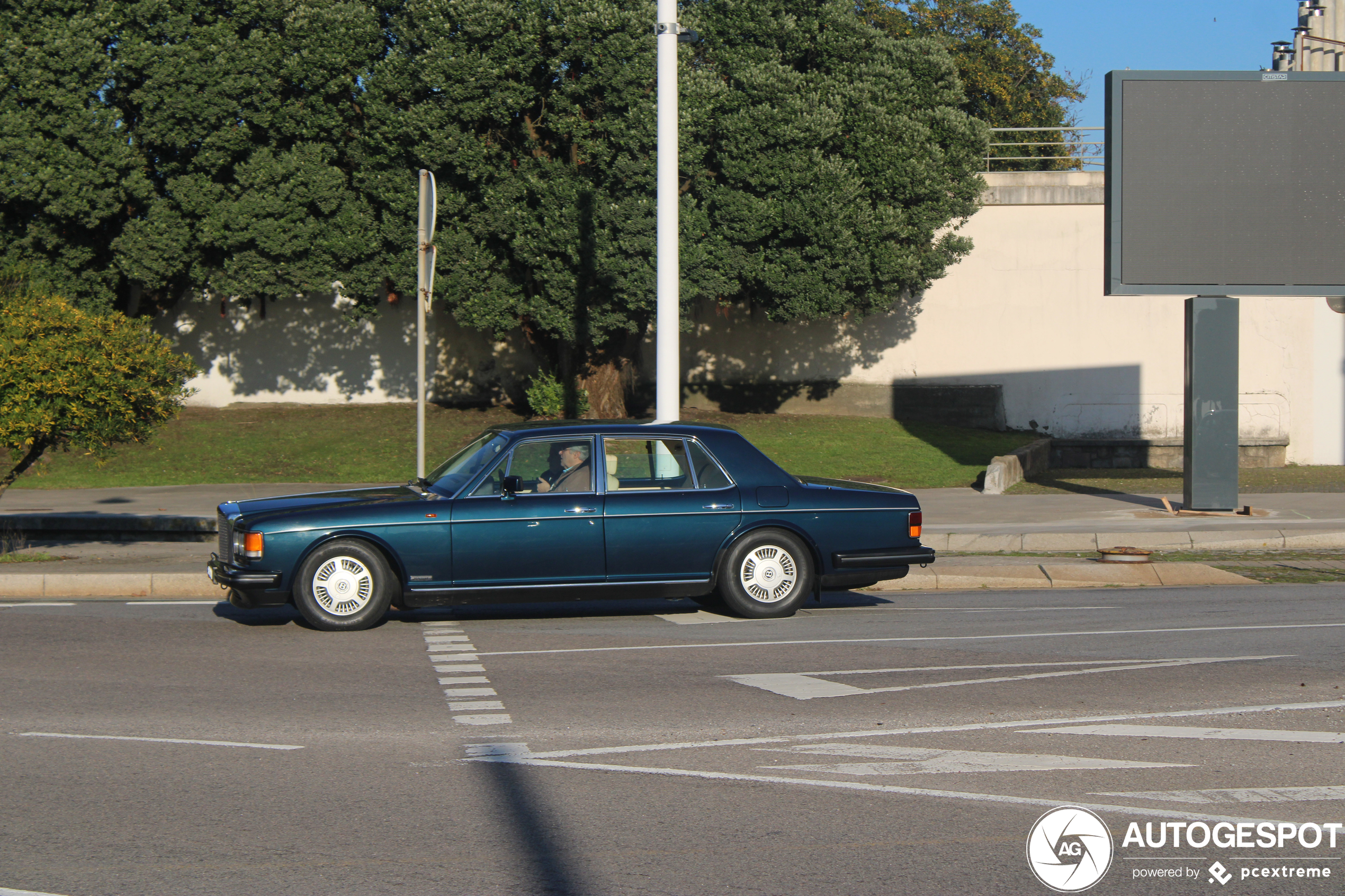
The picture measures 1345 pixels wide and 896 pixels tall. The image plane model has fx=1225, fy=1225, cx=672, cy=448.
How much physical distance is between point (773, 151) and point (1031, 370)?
29.1 ft

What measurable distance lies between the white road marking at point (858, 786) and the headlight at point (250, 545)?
3887 mm

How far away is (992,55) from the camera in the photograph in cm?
4938

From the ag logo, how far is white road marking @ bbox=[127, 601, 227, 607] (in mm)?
7842

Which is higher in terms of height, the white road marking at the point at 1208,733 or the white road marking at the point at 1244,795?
the white road marking at the point at 1208,733

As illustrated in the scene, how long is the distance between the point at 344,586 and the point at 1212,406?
12848mm

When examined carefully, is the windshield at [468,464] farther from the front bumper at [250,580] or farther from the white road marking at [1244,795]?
the white road marking at [1244,795]

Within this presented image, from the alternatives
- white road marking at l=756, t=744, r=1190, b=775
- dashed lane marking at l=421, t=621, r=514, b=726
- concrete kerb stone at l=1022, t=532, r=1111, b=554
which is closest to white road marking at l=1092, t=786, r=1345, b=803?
white road marking at l=756, t=744, r=1190, b=775

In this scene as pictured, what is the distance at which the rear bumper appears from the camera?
31.9ft

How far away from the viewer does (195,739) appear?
19.7 ft

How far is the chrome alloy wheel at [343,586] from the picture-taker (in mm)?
8984

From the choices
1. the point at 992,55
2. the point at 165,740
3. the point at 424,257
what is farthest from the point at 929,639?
the point at 992,55

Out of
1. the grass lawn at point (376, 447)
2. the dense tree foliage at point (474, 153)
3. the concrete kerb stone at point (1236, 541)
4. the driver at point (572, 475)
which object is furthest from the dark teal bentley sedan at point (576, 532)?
the dense tree foliage at point (474, 153)

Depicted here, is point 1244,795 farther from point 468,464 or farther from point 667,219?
point 667,219

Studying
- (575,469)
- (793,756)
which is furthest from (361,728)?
(575,469)
